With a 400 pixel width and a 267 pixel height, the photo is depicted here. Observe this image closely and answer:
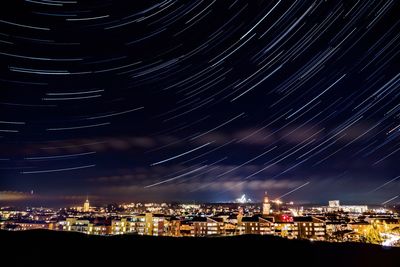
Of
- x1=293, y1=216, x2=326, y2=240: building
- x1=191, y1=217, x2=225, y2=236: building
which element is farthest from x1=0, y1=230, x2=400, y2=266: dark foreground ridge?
x1=191, y1=217, x2=225, y2=236: building

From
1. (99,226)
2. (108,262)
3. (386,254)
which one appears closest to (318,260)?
(386,254)

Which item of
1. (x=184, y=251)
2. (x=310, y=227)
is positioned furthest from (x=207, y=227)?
(x=184, y=251)

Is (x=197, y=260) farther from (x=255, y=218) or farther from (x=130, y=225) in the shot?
(x=130, y=225)

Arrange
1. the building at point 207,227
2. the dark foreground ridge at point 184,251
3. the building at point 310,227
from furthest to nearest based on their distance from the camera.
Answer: the building at point 207,227 → the building at point 310,227 → the dark foreground ridge at point 184,251

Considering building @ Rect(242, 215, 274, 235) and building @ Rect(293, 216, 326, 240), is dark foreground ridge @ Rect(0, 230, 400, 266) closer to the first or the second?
building @ Rect(242, 215, 274, 235)

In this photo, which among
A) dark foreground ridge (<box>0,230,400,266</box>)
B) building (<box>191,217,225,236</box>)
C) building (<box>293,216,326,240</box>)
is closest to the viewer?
dark foreground ridge (<box>0,230,400,266</box>)

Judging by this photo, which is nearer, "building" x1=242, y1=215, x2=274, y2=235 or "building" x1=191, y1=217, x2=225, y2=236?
"building" x1=242, y1=215, x2=274, y2=235

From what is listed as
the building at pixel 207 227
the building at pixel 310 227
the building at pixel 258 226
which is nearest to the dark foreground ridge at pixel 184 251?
the building at pixel 258 226

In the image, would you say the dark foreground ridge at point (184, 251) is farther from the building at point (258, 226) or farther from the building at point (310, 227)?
the building at point (310, 227)
